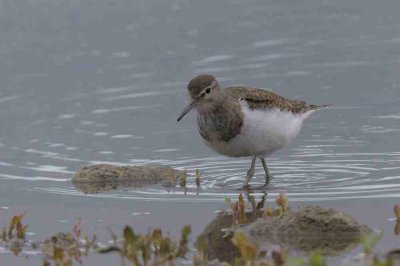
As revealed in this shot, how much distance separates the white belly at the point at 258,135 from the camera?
10.8 m

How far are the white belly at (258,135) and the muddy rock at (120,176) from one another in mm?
547

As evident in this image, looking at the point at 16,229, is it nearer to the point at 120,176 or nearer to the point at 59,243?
the point at 59,243

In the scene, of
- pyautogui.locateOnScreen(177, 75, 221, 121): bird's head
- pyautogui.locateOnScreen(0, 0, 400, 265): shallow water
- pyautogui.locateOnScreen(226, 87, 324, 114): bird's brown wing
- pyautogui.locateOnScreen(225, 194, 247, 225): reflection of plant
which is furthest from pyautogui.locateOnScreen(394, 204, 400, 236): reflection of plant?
pyautogui.locateOnScreen(177, 75, 221, 121): bird's head

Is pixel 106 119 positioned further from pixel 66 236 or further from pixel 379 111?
pixel 66 236

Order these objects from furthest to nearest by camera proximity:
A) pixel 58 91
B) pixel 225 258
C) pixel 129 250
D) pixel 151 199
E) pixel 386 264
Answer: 1. pixel 58 91
2. pixel 151 199
3. pixel 225 258
4. pixel 129 250
5. pixel 386 264

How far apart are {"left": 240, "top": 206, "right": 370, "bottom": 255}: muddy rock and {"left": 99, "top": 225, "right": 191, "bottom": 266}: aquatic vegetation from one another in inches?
55.1

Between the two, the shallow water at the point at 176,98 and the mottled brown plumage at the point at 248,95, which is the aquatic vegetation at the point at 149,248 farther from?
the mottled brown plumage at the point at 248,95

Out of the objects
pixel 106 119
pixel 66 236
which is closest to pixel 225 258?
pixel 66 236

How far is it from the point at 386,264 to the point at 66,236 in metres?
3.09

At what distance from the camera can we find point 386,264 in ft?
20.1

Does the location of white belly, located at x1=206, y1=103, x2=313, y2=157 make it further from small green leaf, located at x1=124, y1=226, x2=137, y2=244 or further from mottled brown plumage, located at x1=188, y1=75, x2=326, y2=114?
small green leaf, located at x1=124, y1=226, x2=137, y2=244

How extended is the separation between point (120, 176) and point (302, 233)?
296 cm

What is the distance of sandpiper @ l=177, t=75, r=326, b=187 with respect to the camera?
10.8m

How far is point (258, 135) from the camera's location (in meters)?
10.8
